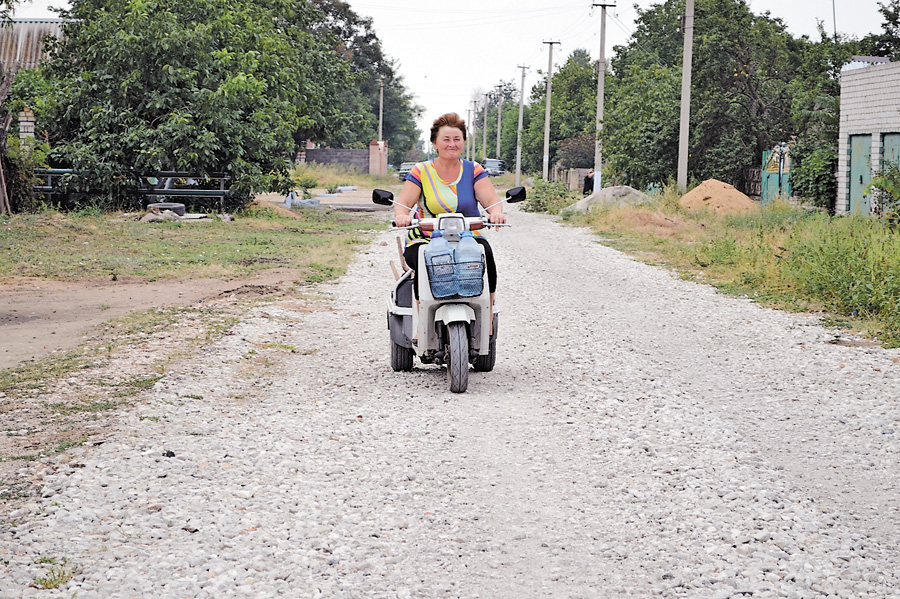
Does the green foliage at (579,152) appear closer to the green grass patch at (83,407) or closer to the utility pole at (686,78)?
the utility pole at (686,78)

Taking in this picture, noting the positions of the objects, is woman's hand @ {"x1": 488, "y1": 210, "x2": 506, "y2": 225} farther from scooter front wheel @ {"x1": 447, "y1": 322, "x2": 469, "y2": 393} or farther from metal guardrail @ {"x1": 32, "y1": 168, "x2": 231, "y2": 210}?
metal guardrail @ {"x1": 32, "y1": 168, "x2": 231, "y2": 210}

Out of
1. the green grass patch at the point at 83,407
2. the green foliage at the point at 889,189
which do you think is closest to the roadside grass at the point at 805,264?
the green foliage at the point at 889,189

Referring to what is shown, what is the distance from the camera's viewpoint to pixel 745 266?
1611 cm

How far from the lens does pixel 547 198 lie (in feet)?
132

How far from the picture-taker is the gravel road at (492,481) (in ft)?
13.6

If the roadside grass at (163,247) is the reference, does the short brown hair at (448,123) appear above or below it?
above

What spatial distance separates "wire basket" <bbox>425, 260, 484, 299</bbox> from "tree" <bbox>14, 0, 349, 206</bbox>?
19.9 metres

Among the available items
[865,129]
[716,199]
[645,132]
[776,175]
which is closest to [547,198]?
[645,132]

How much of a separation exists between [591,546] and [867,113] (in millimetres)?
22990

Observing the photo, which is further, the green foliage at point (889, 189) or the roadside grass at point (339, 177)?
the roadside grass at point (339, 177)

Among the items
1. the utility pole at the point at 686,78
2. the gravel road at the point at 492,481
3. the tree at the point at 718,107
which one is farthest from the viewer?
the tree at the point at 718,107

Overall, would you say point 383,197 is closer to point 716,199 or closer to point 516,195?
point 516,195

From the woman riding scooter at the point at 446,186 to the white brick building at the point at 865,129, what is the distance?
17335mm

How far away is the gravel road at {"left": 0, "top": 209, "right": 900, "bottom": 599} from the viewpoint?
4156 mm
